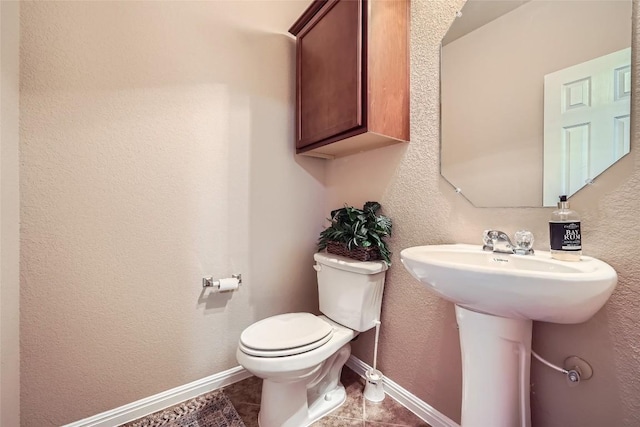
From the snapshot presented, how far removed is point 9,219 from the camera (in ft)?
3.02

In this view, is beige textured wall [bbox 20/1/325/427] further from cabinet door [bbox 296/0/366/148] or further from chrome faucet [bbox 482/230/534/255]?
chrome faucet [bbox 482/230/534/255]

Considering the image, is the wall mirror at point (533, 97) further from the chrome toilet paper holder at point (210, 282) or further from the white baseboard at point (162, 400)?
the white baseboard at point (162, 400)

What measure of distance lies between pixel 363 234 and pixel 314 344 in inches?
21.7

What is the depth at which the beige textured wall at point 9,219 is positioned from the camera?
0.88 metres

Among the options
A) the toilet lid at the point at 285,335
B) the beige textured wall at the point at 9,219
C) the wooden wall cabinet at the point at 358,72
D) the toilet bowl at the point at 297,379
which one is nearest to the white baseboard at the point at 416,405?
the toilet bowl at the point at 297,379

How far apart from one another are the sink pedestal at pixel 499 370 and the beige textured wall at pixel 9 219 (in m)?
1.60

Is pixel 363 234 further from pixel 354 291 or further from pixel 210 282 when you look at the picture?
pixel 210 282

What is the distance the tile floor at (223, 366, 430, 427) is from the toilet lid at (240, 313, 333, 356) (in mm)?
406

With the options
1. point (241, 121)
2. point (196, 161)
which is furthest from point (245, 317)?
point (241, 121)

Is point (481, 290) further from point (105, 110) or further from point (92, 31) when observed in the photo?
point (92, 31)

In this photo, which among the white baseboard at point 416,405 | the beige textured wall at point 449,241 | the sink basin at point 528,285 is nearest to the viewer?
the sink basin at point 528,285

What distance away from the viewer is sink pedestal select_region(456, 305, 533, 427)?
775 millimetres

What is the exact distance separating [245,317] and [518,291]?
135 cm

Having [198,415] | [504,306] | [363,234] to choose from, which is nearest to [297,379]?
[198,415]
